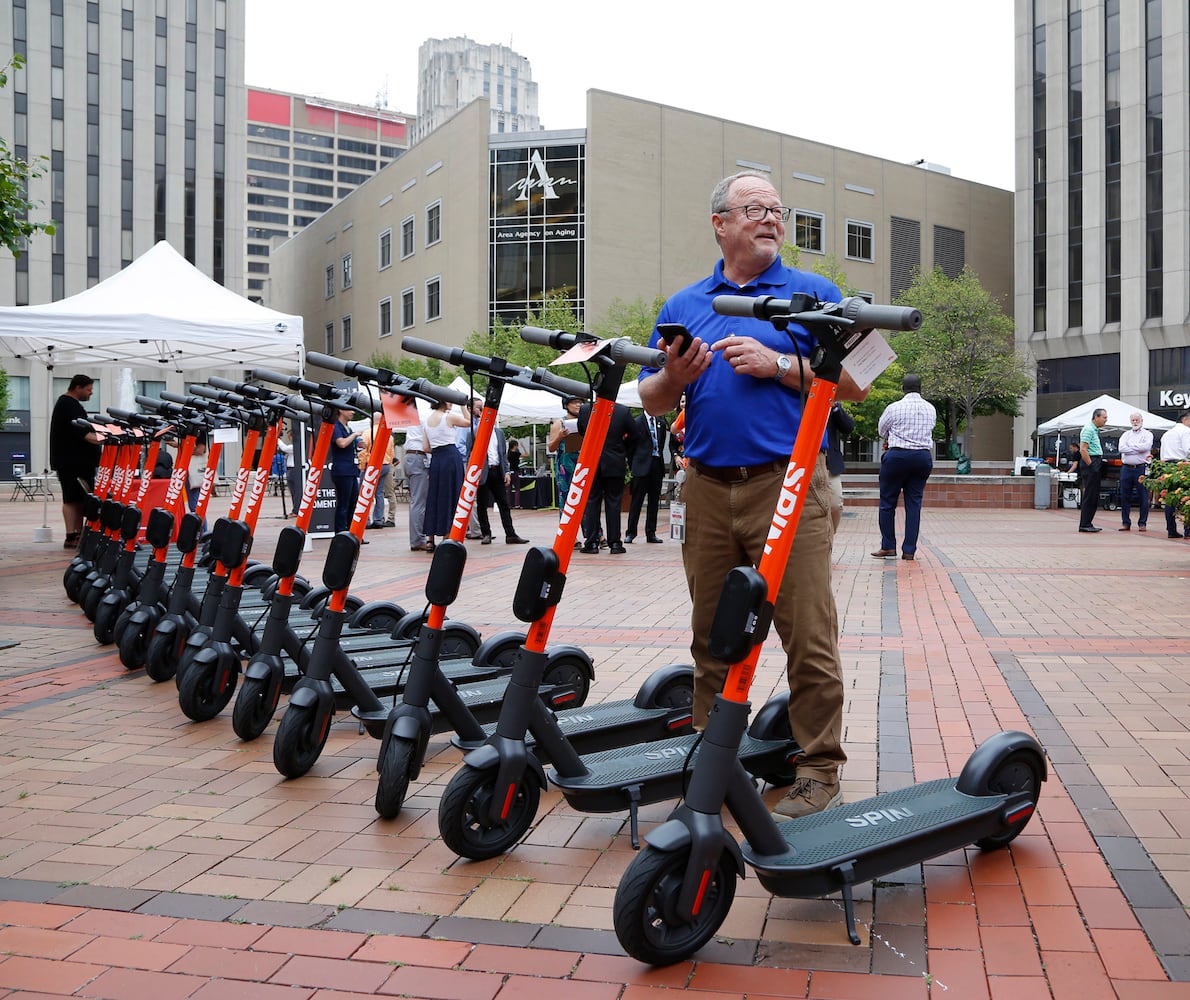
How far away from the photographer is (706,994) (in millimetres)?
2529

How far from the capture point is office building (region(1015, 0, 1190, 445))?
4888 cm

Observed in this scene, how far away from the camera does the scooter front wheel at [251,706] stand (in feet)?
14.9

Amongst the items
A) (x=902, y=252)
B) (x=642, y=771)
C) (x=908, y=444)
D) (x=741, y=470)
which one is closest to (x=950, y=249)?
(x=902, y=252)

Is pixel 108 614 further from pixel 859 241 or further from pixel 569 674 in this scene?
pixel 859 241

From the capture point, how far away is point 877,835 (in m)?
2.99

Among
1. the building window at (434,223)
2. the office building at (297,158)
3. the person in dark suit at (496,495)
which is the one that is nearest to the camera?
the person in dark suit at (496,495)

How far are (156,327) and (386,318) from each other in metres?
44.7

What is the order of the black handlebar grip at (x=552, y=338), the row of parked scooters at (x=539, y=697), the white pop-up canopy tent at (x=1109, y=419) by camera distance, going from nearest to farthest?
the row of parked scooters at (x=539, y=697), the black handlebar grip at (x=552, y=338), the white pop-up canopy tent at (x=1109, y=419)

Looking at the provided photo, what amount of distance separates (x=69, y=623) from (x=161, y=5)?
204 ft

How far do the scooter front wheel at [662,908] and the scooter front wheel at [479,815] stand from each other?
712mm

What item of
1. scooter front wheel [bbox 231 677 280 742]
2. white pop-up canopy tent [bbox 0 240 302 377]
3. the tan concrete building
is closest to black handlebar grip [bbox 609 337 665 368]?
scooter front wheel [bbox 231 677 280 742]

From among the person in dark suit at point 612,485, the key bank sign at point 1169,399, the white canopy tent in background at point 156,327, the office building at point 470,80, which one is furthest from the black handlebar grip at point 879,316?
the office building at point 470,80

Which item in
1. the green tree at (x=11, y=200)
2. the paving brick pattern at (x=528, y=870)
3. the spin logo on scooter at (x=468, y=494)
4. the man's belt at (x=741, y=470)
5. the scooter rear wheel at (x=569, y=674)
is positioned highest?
the green tree at (x=11, y=200)

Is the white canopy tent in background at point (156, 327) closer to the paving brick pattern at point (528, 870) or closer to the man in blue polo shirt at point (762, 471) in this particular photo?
the paving brick pattern at point (528, 870)
